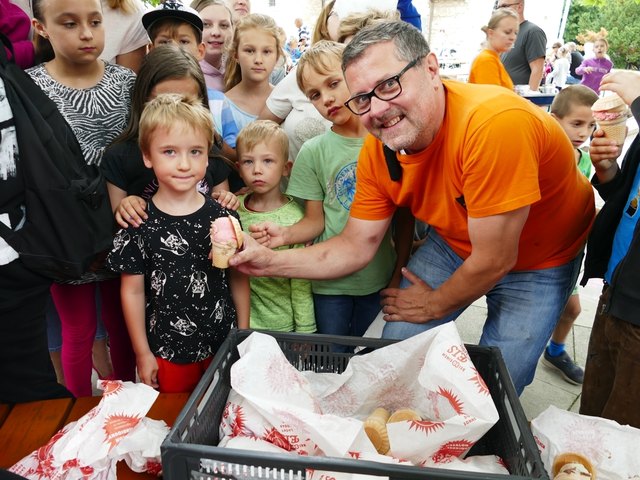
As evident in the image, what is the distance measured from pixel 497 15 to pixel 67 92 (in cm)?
365

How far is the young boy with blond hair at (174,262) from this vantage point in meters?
1.58

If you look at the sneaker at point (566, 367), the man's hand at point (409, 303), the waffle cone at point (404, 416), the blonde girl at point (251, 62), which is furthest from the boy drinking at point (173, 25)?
the sneaker at point (566, 367)

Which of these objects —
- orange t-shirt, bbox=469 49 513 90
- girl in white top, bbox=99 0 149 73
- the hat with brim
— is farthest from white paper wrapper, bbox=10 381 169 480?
orange t-shirt, bbox=469 49 513 90

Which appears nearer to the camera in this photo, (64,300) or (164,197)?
(164,197)

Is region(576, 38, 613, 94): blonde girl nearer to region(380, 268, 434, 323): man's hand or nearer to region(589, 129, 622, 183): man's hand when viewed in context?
region(589, 129, 622, 183): man's hand

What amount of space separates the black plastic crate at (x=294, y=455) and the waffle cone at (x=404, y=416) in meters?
0.19

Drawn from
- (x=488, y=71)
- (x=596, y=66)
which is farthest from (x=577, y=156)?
(x=596, y=66)

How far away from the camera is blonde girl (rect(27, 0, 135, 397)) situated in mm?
1733

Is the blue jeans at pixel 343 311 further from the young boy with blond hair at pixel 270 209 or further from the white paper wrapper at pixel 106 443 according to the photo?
the white paper wrapper at pixel 106 443

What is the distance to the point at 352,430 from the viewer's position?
99 cm

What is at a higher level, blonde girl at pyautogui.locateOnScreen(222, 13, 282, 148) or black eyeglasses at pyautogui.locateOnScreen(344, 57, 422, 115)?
black eyeglasses at pyautogui.locateOnScreen(344, 57, 422, 115)

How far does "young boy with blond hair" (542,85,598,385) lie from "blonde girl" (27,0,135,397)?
233 cm

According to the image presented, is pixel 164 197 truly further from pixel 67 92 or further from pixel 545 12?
pixel 545 12

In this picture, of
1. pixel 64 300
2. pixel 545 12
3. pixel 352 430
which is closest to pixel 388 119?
pixel 352 430
